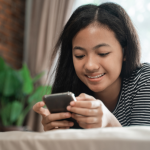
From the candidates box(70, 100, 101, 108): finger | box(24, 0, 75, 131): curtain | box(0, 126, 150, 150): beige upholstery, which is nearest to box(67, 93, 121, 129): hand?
box(70, 100, 101, 108): finger

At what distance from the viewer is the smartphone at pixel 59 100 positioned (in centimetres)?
74

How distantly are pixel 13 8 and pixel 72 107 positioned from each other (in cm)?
326

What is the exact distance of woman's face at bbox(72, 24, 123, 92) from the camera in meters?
0.95

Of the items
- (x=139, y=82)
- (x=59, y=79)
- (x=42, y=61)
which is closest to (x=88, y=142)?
(x=139, y=82)

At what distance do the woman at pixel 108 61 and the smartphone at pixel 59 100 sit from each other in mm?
23

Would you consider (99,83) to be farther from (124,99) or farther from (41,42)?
(41,42)

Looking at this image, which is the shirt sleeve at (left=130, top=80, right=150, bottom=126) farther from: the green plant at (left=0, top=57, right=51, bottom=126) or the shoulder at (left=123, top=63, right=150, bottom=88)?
the green plant at (left=0, top=57, right=51, bottom=126)

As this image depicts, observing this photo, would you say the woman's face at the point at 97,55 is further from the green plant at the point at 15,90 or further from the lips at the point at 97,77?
the green plant at the point at 15,90

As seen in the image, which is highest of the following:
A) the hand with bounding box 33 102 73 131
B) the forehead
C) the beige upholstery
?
the forehead

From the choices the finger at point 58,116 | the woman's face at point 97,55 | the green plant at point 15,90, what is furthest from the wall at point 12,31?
the finger at point 58,116

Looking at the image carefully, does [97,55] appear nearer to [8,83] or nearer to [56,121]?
[56,121]

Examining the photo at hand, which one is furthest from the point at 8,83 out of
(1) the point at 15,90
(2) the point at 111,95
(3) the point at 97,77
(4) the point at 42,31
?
(3) the point at 97,77

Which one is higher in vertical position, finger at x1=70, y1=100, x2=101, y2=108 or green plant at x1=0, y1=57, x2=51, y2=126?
finger at x1=70, y1=100, x2=101, y2=108

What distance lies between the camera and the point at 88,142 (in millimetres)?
340
